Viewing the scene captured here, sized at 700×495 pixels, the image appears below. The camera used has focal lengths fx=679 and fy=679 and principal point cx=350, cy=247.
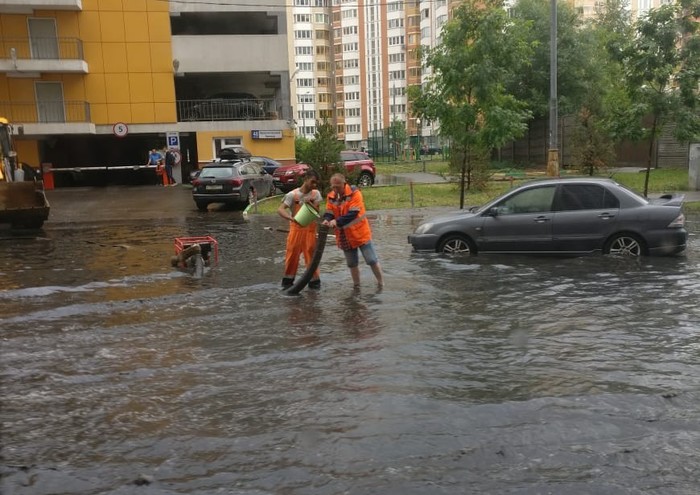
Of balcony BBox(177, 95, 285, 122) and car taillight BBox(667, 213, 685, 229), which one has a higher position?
balcony BBox(177, 95, 285, 122)

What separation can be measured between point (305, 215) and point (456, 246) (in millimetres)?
3391

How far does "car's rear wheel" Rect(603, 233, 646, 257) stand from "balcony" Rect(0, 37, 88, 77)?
29.1 m

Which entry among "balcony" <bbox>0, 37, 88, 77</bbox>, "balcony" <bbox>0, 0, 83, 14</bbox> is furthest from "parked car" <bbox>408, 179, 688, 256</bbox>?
"balcony" <bbox>0, 0, 83, 14</bbox>

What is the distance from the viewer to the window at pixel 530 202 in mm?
11148

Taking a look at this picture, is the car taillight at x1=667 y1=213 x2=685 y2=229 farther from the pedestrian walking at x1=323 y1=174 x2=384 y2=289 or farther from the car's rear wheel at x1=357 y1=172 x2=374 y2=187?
the car's rear wheel at x1=357 y1=172 x2=374 y2=187

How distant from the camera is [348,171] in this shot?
24125 millimetres

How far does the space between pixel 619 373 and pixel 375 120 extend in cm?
10372

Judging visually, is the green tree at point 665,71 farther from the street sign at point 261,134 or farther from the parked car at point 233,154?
the street sign at point 261,134

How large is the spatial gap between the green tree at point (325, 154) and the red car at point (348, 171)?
1.17 m

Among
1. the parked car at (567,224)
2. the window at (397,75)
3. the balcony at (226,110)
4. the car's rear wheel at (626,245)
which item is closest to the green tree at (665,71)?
the parked car at (567,224)

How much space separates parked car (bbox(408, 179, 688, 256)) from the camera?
10.7 metres

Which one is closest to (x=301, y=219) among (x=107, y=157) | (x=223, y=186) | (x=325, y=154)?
(x=325, y=154)

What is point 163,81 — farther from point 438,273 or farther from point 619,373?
point 619,373

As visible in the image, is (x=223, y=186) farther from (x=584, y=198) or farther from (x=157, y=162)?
(x=584, y=198)
